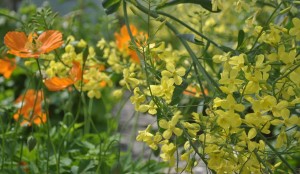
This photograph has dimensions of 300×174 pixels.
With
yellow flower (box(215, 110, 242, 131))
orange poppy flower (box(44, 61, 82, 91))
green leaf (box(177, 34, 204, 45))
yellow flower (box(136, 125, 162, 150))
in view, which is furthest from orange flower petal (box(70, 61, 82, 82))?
yellow flower (box(215, 110, 242, 131))

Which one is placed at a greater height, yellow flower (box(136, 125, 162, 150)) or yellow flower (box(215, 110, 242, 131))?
yellow flower (box(215, 110, 242, 131))

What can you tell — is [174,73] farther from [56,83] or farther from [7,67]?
[7,67]

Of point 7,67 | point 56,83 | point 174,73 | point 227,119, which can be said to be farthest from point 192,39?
point 7,67

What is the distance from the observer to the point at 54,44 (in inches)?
53.6

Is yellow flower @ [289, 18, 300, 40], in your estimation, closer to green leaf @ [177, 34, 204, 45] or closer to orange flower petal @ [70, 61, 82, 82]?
green leaf @ [177, 34, 204, 45]

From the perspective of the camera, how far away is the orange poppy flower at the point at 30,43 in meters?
Answer: 1.36

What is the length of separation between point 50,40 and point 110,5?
15 cm

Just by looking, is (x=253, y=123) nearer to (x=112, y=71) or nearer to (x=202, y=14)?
(x=202, y=14)

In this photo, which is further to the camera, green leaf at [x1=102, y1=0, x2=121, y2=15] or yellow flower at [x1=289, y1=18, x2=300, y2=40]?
green leaf at [x1=102, y1=0, x2=121, y2=15]

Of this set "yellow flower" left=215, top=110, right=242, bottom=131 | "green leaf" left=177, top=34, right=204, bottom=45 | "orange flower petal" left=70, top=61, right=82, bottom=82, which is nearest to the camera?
"yellow flower" left=215, top=110, right=242, bottom=131

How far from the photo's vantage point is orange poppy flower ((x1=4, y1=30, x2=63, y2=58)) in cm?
136

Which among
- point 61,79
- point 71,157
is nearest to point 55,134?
point 71,157

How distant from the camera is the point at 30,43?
1382mm

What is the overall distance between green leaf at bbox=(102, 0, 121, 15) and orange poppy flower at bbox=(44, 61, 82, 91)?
19 centimetres
